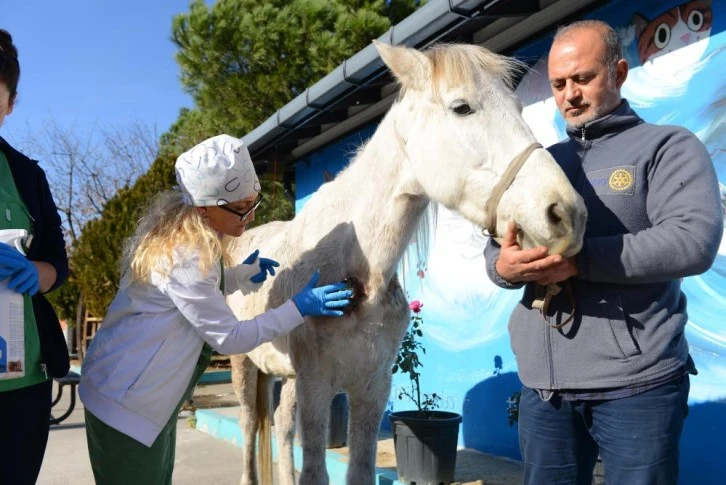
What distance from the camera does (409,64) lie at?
2166 mm

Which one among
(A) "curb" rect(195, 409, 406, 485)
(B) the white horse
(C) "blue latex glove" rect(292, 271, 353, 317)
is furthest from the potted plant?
(C) "blue latex glove" rect(292, 271, 353, 317)

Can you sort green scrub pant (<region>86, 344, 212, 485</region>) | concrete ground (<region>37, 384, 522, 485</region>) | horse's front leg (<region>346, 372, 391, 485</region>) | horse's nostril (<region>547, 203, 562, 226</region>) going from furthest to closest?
concrete ground (<region>37, 384, 522, 485</region>), horse's front leg (<region>346, 372, 391, 485</region>), green scrub pant (<region>86, 344, 212, 485</region>), horse's nostril (<region>547, 203, 562, 226</region>)

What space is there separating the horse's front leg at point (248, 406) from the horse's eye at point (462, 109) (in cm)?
271

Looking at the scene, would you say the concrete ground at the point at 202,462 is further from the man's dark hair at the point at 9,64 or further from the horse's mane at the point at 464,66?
the man's dark hair at the point at 9,64

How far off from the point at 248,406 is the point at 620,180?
333 centimetres

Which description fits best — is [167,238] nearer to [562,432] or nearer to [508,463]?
[562,432]

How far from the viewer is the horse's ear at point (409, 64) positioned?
2125 millimetres

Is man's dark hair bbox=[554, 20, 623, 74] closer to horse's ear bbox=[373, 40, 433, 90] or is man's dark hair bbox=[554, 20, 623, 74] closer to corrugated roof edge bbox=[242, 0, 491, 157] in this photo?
horse's ear bbox=[373, 40, 433, 90]

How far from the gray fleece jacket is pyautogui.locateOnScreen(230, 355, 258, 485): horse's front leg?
9.18 ft

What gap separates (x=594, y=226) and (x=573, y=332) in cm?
30

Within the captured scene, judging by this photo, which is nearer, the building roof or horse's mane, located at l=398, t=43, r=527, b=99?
horse's mane, located at l=398, t=43, r=527, b=99

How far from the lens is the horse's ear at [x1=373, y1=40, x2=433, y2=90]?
2.12 m

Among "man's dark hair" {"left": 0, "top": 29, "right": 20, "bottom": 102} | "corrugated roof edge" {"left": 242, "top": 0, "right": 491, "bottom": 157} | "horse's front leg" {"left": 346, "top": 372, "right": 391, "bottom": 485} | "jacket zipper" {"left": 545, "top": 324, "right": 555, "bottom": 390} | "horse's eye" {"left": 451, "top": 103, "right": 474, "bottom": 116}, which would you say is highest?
"corrugated roof edge" {"left": 242, "top": 0, "right": 491, "bottom": 157}

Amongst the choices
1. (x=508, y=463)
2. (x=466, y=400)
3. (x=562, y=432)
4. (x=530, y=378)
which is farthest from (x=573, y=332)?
(x=466, y=400)
